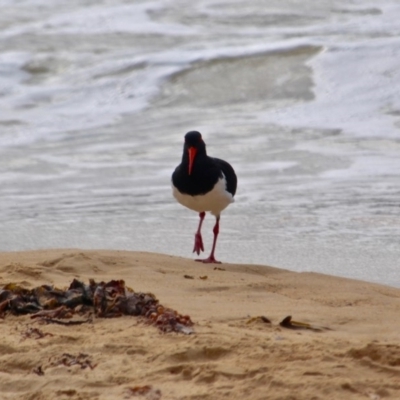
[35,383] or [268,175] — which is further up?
[268,175]

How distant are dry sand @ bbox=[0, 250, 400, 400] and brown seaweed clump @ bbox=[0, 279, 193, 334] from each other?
7 cm

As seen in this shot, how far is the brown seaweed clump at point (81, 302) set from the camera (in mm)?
4059

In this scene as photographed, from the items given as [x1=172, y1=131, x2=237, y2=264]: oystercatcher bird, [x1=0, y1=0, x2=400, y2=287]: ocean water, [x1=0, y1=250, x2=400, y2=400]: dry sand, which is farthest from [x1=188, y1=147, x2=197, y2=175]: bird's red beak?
[x1=0, y1=250, x2=400, y2=400]: dry sand

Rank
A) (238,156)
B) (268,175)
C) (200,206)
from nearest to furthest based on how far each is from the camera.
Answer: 1. (200,206)
2. (268,175)
3. (238,156)

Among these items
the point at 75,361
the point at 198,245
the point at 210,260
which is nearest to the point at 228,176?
the point at 198,245

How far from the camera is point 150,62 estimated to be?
1446 centimetres

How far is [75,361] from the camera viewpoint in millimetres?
3488

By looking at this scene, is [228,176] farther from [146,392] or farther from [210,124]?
[210,124]

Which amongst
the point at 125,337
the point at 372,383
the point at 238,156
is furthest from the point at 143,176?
the point at 372,383

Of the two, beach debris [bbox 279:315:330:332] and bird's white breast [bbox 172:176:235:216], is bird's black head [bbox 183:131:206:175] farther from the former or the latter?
beach debris [bbox 279:315:330:332]

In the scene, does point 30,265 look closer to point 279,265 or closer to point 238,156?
point 279,265

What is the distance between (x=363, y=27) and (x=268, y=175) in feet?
24.0

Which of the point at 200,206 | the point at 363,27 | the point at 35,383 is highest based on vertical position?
the point at 363,27

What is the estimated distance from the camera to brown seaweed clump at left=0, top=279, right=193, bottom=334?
13.3 ft
